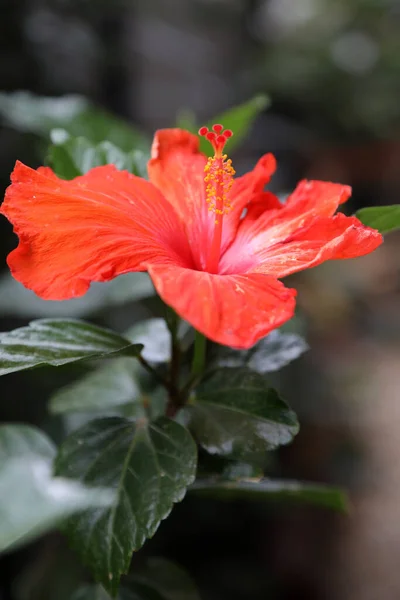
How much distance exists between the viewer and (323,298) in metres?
3.12

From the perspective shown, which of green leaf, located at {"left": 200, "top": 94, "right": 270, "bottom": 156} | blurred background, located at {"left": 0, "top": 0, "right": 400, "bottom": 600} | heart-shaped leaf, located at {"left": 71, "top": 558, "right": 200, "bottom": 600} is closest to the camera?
heart-shaped leaf, located at {"left": 71, "top": 558, "right": 200, "bottom": 600}

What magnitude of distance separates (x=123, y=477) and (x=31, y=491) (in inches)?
7.2

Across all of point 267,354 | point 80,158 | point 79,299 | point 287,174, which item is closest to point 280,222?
point 267,354

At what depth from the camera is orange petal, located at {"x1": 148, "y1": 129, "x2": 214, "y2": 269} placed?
1.91 feet

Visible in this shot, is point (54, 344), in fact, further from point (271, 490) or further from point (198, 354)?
point (271, 490)

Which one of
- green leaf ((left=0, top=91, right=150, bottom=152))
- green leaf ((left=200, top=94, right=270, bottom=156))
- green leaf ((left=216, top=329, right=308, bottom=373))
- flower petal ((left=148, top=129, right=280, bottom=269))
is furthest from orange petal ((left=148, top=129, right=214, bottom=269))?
green leaf ((left=0, top=91, right=150, bottom=152))

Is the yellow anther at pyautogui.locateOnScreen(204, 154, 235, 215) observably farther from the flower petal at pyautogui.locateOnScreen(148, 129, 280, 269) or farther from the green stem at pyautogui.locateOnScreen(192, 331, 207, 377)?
the green stem at pyautogui.locateOnScreen(192, 331, 207, 377)

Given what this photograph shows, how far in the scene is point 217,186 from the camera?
0.56 meters

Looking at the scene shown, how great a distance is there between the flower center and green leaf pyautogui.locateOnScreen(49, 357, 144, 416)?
240 millimetres

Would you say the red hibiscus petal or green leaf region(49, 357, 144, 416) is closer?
the red hibiscus petal

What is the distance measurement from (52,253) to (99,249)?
1.5 inches

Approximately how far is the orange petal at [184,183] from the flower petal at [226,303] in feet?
0.46

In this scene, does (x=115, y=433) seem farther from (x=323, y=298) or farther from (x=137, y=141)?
(x=323, y=298)

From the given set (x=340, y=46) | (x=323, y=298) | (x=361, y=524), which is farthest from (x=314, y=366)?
(x=340, y=46)
